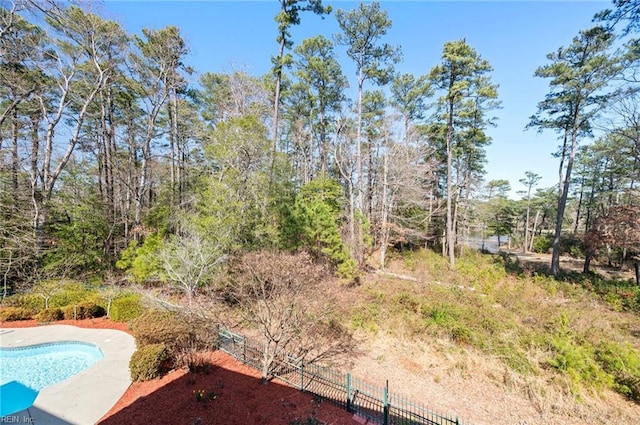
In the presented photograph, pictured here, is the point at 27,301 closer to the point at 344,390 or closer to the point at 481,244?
the point at 344,390

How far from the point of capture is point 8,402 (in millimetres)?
4828

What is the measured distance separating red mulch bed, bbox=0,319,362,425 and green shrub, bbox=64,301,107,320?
21.1 ft

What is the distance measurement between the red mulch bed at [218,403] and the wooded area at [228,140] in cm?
319

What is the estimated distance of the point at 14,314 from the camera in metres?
9.45

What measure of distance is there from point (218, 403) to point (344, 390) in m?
2.81

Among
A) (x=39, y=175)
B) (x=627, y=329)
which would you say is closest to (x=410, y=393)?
(x=627, y=329)

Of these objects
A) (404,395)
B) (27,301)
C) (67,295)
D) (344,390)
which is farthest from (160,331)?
(27,301)

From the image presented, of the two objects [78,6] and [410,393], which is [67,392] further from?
[78,6]

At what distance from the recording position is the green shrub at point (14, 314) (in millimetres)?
9281

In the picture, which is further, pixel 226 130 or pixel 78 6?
pixel 78 6

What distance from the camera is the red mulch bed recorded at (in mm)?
4738

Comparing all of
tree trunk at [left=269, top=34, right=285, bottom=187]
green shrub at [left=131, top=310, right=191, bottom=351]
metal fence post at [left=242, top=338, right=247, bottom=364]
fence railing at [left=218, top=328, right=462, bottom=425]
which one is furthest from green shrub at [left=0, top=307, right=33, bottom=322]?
tree trunk at [left=269, top=34, right=285, bottom=187]

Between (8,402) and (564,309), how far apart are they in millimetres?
16308

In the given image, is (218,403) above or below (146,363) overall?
below
